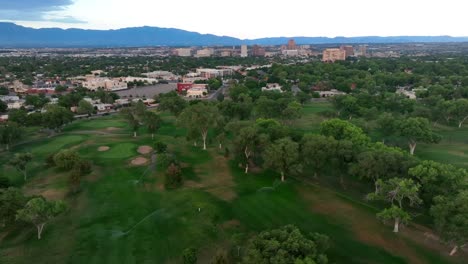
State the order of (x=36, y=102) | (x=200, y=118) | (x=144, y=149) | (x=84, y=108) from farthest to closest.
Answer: (x=36, y=102) < (x=84, y=108) < (x=144, y=149) < (x=200, y=118)

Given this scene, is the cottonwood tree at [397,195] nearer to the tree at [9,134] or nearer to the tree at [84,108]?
the tree at [9,134]

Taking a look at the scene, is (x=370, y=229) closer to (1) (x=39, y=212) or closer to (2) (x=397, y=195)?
(2) (x=397, y=195)

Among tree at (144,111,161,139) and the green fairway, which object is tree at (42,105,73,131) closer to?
the green fairway

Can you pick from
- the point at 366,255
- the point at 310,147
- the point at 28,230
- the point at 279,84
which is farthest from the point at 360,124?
the point at 279,84

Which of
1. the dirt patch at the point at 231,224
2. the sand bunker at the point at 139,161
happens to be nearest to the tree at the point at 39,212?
the dirt patch at the point at 231,224

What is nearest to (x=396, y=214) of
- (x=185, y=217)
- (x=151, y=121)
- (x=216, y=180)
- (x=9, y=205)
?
(x=185, y=217)

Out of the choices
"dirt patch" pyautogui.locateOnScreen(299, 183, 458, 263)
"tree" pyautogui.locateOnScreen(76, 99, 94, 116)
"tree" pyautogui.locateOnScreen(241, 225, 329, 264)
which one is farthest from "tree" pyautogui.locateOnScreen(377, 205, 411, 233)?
"tree" pyautogui.locateOnScreen(76, 99, 94, 116)
